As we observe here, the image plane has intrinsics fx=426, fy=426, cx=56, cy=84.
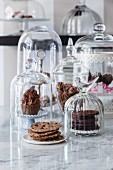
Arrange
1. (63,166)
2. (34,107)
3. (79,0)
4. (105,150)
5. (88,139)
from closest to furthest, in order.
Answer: (63,166)
(105,150)
(88,139)
(34,107)
(79,0)

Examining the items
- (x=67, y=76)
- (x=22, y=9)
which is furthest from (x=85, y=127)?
(x=22, y=9)

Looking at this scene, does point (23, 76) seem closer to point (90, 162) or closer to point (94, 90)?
point (94, 90)

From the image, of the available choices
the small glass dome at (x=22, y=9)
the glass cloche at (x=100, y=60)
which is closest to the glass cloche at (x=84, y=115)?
the glass cloche at (x=100, y=60)

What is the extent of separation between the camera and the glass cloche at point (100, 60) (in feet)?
5.11

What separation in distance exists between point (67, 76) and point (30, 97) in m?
0.21

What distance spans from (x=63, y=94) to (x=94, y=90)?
0.40ft

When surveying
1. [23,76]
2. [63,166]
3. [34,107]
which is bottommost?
[63,166]

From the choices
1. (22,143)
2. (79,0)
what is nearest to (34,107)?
(22,143)

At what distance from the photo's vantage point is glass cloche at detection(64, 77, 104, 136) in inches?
49.5

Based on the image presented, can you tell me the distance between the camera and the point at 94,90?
1554 millimetres

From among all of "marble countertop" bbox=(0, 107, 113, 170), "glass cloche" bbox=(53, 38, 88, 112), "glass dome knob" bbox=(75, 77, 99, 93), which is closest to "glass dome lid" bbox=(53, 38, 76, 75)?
"glass cloche" bbox=(53, 38, 88, 112)

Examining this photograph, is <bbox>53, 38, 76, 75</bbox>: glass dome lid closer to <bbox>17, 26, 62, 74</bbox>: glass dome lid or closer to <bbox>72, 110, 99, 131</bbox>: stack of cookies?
<bbox>72, 110, 99, 131</bbox>: stack of cookies

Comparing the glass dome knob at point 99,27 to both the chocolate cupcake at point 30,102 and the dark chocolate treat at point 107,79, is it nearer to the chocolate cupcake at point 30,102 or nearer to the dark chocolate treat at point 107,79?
the dark chocolate treat at point 107,79

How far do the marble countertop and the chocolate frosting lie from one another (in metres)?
0.14
